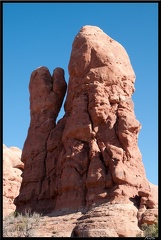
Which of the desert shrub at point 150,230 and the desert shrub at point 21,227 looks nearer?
the desert shrub at point 150,230

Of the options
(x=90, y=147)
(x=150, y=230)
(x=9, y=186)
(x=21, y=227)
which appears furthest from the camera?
(x=9, y=186)

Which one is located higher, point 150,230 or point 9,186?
point 9,186

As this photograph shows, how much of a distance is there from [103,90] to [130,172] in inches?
244

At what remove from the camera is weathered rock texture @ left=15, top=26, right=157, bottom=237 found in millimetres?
28984

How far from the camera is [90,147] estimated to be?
32.0 metres

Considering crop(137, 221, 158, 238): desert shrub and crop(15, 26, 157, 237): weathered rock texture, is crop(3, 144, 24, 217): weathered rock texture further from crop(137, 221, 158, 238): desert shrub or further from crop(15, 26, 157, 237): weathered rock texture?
crop(137, 221, 158, 238): desert shrub

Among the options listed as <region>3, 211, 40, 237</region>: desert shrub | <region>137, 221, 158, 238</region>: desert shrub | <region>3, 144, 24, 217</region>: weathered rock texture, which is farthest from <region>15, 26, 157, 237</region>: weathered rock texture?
<region>3, 144, 24, 217</region>: weathered rock texture

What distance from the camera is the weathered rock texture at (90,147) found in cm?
2898

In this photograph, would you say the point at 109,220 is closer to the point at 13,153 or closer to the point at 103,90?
the point at 103,90

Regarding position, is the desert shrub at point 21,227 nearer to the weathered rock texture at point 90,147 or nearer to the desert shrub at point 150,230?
the weathered rock texture at point 90,147

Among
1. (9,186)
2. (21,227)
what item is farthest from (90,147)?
(9,186)

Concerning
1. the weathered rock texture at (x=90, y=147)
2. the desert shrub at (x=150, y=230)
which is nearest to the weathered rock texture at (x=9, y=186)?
the weathered rock texture at (x=90, y=147)

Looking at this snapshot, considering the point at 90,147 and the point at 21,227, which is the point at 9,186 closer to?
the point at 90,147

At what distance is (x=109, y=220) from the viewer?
2712 cm
